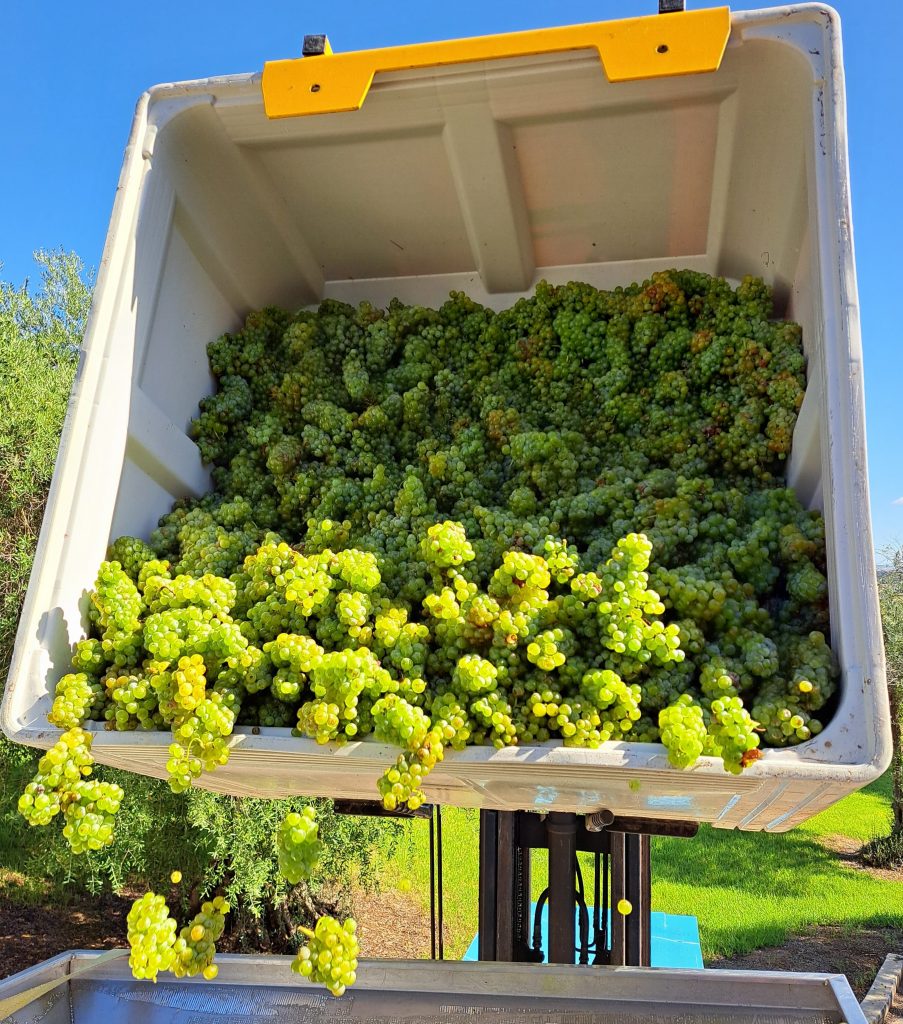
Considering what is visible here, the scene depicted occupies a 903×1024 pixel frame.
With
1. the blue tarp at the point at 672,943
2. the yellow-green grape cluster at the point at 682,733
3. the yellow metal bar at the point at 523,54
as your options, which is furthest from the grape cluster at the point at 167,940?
the blue tarp at the point at 672,943

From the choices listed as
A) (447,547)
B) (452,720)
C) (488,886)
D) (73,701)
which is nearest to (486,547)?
(447,547)

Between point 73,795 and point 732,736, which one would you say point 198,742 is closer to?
point 73,795

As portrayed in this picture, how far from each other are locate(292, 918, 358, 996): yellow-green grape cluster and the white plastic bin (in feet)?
0.97

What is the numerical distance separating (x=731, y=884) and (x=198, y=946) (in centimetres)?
989

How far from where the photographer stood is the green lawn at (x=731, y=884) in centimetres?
845

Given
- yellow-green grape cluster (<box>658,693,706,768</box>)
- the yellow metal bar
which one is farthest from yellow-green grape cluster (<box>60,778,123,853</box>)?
the yellow metal bar

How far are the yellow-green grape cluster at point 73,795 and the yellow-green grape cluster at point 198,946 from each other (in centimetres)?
25

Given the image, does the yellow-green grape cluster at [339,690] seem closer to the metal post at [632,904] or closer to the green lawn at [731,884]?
the metal post at [632,904]

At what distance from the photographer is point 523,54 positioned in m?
1.78

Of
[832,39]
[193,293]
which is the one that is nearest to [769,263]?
[832,39]

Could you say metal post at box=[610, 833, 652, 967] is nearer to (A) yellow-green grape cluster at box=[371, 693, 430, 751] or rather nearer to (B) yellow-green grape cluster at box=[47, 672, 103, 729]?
(A) yellow-green grape cluster at box=[371, 693, 430, 751]

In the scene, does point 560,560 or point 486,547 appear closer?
point 560,560

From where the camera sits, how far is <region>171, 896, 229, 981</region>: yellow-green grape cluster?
1459 mm

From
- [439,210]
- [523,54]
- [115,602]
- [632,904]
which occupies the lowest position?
[632,904]
